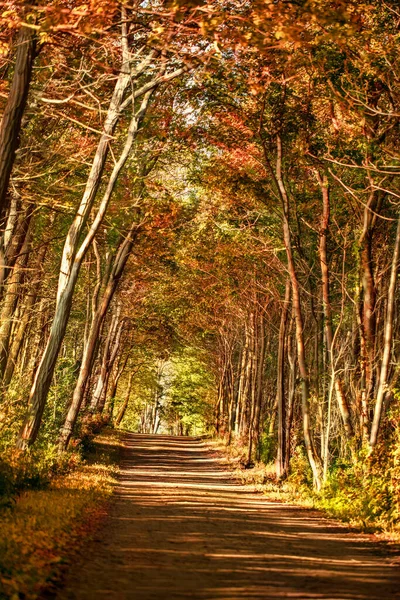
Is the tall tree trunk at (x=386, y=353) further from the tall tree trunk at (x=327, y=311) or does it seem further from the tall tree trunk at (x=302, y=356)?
the tall tree trunk at (x=302, y=356)

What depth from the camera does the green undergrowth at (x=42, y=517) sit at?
22.5 ft

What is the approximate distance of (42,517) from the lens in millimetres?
10164

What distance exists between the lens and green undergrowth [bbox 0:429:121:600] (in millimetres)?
6855

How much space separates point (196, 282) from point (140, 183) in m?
13.6

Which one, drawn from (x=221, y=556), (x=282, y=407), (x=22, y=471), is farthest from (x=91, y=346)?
(x=221, y=556)

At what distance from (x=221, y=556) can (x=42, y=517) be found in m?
2.38

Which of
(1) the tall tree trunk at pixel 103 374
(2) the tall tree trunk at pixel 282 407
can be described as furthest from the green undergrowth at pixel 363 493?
(1) the tall tree trunk at pixel 103 374

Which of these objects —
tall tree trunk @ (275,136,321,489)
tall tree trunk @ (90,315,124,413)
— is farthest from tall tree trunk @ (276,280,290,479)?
tall tree trunk @ (90,315,124,413)

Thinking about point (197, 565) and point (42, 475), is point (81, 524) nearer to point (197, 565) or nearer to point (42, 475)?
point (197, 565)

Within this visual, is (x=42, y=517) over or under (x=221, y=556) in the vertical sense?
over

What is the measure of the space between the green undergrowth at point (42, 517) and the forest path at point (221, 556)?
272mm

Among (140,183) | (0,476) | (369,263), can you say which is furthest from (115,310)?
(0,476)

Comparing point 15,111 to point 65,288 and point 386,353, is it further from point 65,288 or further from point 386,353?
point 386,353

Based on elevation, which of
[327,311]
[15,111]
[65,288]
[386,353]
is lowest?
[386,353]
